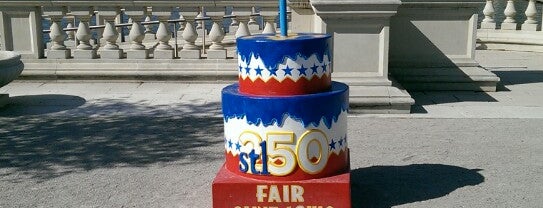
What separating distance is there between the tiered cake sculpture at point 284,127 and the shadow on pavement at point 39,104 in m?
4.38

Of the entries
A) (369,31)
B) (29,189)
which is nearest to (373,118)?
(369,31)

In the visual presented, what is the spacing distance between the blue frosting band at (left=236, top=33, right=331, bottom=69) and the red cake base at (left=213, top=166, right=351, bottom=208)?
0.80 m

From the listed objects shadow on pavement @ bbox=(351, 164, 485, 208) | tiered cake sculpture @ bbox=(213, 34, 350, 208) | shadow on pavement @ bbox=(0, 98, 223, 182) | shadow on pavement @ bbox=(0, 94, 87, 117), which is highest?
tiered cake sculpture @ bbox=(213, 34, 350, 208)

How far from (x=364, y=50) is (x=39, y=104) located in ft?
13.9

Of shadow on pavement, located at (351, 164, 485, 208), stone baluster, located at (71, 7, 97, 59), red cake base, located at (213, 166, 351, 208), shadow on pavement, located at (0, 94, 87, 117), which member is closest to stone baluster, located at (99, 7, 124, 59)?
stone baluster, located at (71, 7, 97, 59)

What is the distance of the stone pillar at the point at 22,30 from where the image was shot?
9914 millimetres

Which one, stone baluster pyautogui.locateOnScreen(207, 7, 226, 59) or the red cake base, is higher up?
stone baluster pyautogui.locateOnScreen(207, 7, 226, 59)

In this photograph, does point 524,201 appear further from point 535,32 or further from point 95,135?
point 535,32

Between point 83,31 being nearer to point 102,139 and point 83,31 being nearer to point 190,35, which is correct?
point 190,35

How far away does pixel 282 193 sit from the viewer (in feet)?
14.2

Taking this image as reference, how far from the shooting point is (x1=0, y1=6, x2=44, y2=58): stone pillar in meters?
9.91

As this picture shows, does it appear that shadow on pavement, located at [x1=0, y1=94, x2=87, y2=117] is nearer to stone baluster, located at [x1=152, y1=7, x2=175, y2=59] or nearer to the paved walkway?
the paved walkway

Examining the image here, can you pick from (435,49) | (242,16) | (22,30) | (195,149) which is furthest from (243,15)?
(195,149)

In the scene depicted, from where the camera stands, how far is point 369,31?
307 inches
